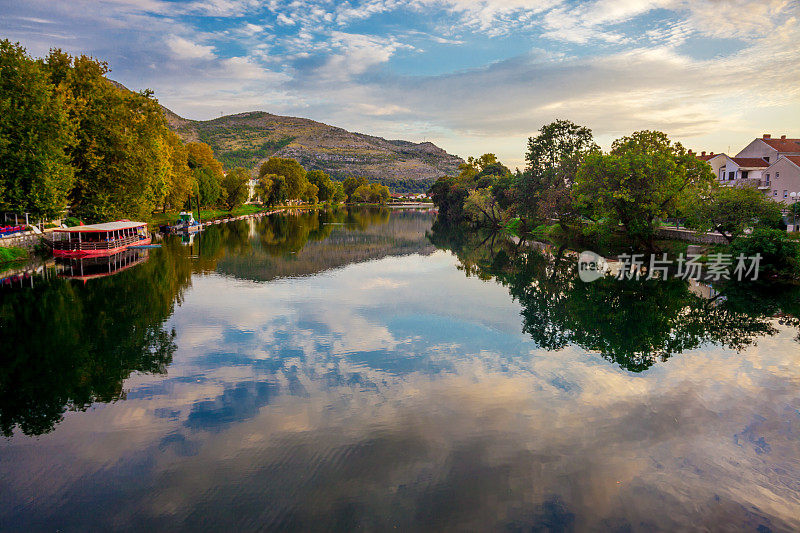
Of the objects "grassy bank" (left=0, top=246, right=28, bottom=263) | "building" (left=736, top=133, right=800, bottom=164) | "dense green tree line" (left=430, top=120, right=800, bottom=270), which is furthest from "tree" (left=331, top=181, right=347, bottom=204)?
"grassy bank" (left=0, top=246, right=28, bottom=263)

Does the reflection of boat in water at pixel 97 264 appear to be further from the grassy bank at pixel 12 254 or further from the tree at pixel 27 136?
the tree at pixel 27 136

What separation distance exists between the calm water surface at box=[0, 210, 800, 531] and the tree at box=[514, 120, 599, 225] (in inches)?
1461

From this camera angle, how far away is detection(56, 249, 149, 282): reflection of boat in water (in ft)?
116

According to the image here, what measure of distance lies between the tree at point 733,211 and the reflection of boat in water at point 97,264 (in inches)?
1983

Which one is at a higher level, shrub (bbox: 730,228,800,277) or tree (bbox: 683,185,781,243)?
tree (bbox: 683,185,781,243)

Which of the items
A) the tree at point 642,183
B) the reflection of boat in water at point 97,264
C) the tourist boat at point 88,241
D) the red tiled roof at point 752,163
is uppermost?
the red tiled roof at point 752,163

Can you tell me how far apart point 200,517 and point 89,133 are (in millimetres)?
53403

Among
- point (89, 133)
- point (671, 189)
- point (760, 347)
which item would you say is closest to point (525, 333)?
Result: point (760, 347)

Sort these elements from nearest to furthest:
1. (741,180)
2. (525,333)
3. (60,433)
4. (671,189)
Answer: (60,433)
(525,333)
(671,189)
(741,180)

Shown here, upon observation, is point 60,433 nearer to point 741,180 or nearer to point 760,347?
point 760,347

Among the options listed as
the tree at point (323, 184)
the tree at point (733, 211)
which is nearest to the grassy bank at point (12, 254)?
the tree at point (733, 211)

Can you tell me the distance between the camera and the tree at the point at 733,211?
1529 inches

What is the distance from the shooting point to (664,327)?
79.0ft

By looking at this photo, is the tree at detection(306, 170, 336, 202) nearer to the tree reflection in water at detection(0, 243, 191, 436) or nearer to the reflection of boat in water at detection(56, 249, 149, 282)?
the reflection of boat in water at detection(56, 249, 149, 282)
